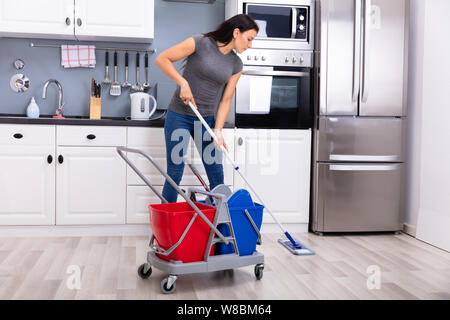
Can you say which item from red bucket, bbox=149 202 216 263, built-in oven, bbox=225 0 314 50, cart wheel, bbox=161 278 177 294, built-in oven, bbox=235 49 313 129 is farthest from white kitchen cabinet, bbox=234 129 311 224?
cart wheel, bbox=161 278 177 294

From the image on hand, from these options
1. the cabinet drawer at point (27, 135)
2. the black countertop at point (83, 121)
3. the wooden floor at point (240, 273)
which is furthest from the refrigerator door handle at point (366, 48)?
the cabinet drawer at point (27, 135)

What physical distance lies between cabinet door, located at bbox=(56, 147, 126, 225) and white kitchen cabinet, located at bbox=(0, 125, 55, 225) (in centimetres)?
7

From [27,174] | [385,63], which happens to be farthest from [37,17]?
[385,63]

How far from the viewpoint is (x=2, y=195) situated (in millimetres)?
3090

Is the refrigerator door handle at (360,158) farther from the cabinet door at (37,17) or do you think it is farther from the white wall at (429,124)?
the cabinet door at (37,17)

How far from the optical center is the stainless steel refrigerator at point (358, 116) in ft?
10.7

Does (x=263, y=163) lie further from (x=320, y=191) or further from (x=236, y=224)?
(x=236, y=224)

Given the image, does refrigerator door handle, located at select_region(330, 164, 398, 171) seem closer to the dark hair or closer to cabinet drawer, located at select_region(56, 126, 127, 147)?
the dark hair

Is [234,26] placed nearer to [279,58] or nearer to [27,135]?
[279,58]

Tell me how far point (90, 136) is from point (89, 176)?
0.87 feet

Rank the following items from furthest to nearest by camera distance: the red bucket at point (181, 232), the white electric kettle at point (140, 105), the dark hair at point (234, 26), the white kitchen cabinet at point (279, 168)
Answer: the white electric kettle at point (140, 105) < the white kitchen cabinet at point (279, 168) < the dark hair at point (234, 26) < the red bucket at point (181, 232)

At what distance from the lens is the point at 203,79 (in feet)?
8.72

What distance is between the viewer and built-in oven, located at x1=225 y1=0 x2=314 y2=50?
10.9 ft

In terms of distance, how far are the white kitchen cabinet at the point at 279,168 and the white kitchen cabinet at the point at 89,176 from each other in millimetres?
818
